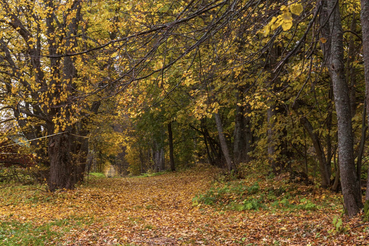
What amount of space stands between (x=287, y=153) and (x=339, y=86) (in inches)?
212

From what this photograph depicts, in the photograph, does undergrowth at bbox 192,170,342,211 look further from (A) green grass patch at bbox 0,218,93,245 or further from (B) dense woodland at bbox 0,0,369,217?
(A) green grass patch at bbox 0,218,93,245

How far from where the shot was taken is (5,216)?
28.8 ft

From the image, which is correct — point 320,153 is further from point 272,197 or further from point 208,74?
point 208,74

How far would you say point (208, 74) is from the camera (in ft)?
21.7

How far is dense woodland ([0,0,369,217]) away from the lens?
482cm

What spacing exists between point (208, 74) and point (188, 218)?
4.24 m

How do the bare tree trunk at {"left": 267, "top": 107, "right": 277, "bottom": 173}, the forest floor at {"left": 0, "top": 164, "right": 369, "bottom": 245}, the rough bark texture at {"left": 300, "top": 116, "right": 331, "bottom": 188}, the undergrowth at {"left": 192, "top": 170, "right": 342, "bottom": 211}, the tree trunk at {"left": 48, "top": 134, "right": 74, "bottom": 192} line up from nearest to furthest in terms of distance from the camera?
the forest floor at {"left": 0, "top": 164, "right": 369, "bottom": 245}, the undergrowth at {"left": 192, "top": 170, "right": 342, "bottom": 211}, the rough bark texture at {"left": 300, "top": 116, "right": 331, "bottom": 188}, the bare tree trunk at {"left": 267, "top": 107, "right": 277, "bottom": 173}, the tree trunk at {"left": 48, "top": 134, "right": 74, "bottom": 192}

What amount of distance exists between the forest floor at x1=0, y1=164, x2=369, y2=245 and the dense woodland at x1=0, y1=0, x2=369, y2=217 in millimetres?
890

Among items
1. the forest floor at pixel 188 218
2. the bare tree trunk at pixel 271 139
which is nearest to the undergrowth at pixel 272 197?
the forest floor at pixel 188 218

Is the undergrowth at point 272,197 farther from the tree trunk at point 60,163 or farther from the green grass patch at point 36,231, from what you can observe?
the tree trunk at point 60,163

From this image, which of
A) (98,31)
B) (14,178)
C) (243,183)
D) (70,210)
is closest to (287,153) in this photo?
(243,183)

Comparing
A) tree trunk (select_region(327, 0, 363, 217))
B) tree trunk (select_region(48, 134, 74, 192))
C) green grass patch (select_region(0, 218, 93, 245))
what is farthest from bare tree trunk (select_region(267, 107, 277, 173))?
tree trunk (select_region(48, 134, 74, 192))

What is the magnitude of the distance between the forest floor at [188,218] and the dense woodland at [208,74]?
890 mm

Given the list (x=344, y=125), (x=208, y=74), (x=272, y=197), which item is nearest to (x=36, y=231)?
(x=208, y=74)
